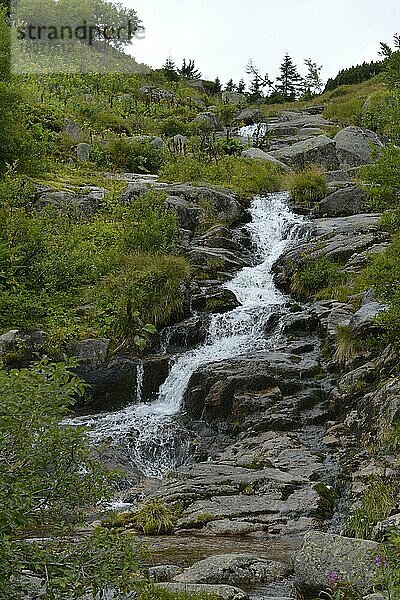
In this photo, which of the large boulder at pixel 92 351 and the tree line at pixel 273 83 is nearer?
the large boulder at pixel 92 351

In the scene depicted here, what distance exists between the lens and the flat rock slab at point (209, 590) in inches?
211

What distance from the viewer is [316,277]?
1563cm

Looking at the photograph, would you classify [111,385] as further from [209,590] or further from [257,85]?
[257,85]

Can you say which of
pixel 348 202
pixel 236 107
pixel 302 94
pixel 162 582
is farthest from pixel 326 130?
pixel 162 582

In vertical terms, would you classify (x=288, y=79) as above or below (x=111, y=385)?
above

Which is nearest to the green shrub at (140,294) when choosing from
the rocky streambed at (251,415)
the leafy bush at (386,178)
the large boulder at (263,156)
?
the rocky streambed at (251,415)

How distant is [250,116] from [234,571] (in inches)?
1333

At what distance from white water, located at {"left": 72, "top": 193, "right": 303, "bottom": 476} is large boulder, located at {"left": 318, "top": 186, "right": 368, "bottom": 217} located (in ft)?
3.10

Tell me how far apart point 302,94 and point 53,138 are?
31.4 meters

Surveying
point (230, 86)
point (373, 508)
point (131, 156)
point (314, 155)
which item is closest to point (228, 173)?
point (131, 156)

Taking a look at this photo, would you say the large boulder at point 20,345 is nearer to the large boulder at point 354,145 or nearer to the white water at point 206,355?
the white water at point 206,355

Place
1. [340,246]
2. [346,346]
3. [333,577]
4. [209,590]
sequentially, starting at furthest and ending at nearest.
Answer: [340,246] → [346,346] → [209,590] → [333,577]

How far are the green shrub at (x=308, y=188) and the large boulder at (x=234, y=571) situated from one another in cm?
1712

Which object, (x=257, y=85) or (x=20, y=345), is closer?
(x=20, y=345)
